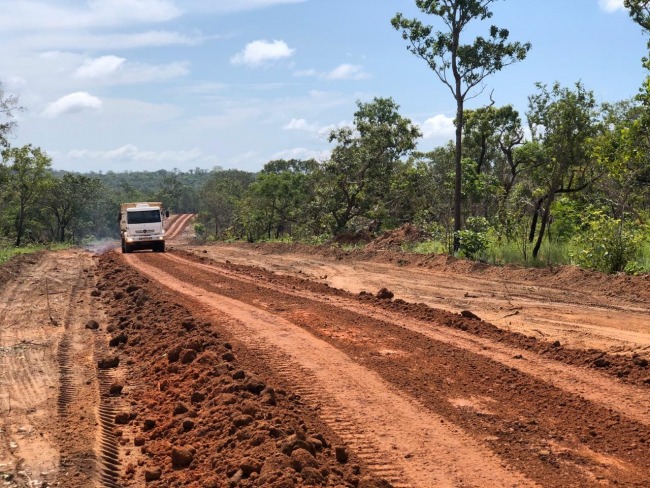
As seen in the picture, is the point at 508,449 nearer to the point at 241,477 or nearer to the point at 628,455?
the point at 628,455

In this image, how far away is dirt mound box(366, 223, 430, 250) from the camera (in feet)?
92.1

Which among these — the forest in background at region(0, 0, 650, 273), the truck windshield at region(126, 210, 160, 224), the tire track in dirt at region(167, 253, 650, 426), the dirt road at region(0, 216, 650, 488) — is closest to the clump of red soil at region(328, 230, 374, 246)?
the forest in background at region(0, 0, 650, 273)

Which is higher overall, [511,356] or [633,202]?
[633,202]

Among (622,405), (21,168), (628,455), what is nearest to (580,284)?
(622,405)

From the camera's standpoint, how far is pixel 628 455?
515 cm

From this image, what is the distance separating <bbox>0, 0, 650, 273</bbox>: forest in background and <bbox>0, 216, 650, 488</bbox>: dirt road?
3.98 metres

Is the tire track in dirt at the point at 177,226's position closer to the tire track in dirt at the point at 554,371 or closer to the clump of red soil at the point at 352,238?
the clump of red soil at the point at 352,238

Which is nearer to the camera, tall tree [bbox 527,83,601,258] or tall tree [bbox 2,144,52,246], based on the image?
tall tree [bbox 527,83,601,258]

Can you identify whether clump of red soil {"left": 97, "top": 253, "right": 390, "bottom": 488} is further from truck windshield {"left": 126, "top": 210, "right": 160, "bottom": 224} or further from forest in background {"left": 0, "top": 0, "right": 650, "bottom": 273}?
truck windshield {"left": 126, "top": 210, "right": 160, "bottom": 224}

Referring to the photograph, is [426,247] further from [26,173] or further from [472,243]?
[26,173]

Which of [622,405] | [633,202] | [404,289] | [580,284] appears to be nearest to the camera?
[622,405]

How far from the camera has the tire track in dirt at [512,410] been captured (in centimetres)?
500

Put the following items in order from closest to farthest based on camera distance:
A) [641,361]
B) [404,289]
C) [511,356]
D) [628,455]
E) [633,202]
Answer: [628,455] → [641,361] → [511,356] → [404,289] → [633,202]

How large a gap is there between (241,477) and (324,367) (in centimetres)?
329
